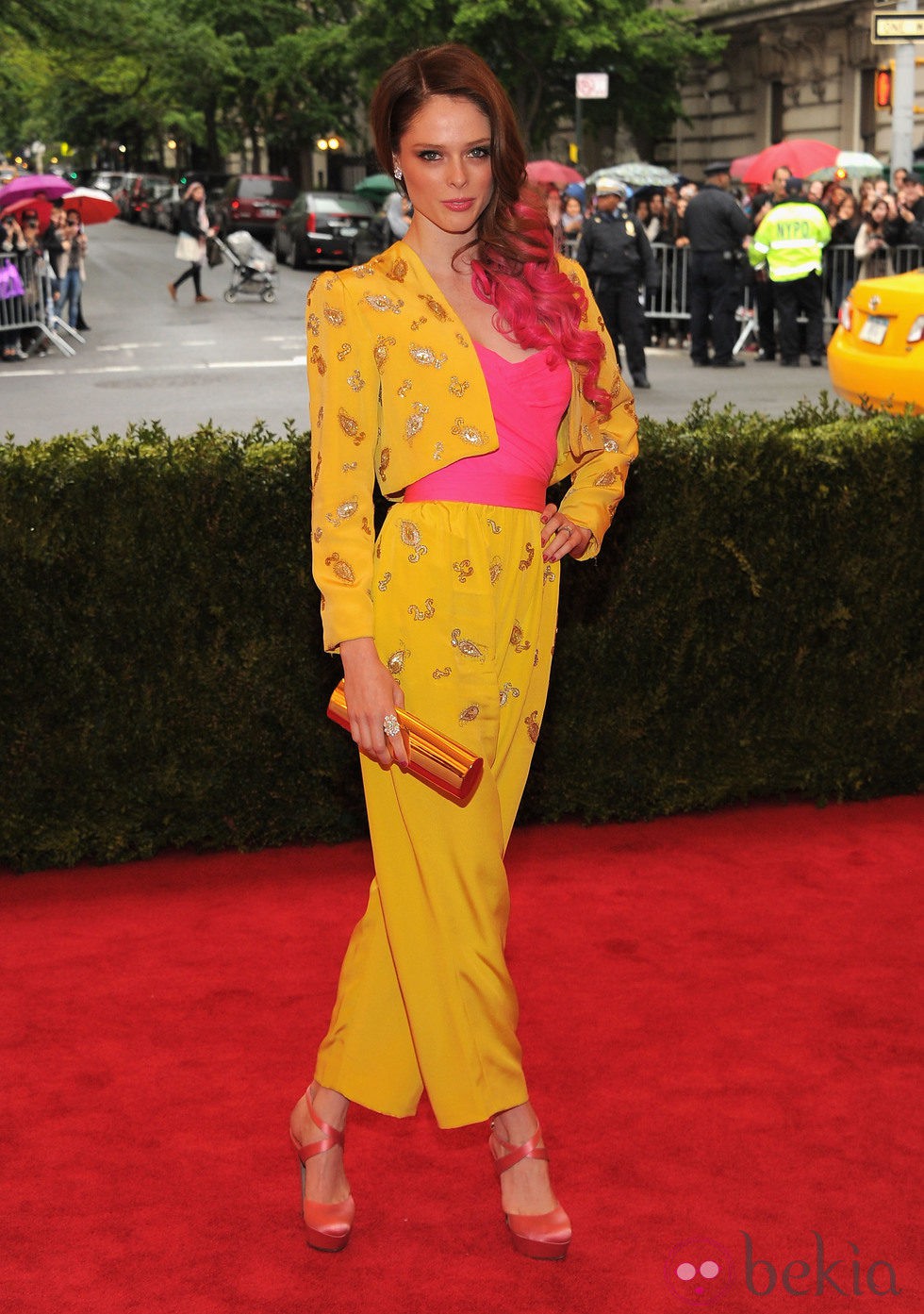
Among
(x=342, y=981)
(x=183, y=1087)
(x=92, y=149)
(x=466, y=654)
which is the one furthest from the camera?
(x=92, y=149)

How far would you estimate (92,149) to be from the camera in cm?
9806

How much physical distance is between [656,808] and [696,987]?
1543mm

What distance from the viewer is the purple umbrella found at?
22.5 meters

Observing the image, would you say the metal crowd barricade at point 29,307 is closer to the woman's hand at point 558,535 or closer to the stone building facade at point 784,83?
the woman's hand at point 558,535

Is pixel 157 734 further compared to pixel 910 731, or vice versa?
pixel 910 731

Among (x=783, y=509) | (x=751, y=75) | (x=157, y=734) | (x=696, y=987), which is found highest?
(x=751, y=75)

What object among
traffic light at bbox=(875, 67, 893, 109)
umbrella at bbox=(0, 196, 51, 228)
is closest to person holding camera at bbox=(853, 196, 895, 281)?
traffic light at bbox=(875, 67, 893, 109)

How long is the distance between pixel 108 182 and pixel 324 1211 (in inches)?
2836

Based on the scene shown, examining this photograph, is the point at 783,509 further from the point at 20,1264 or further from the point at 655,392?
the point at 655,392

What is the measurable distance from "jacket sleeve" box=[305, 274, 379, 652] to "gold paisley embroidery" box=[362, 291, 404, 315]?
4 cm

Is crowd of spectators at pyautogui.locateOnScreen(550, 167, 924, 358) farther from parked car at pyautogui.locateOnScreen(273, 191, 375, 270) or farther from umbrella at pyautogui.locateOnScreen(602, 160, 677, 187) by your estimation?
parked car at pyautogui.locateOnScreen(273, 191, 375, 270)

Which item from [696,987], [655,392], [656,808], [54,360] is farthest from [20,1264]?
[54,360]

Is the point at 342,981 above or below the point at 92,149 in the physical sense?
below

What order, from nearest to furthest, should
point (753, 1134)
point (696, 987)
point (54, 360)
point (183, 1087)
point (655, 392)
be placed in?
point (753, 1134), point (183, 1087), point (696, 987), point (655, 392), point (54, 360)
